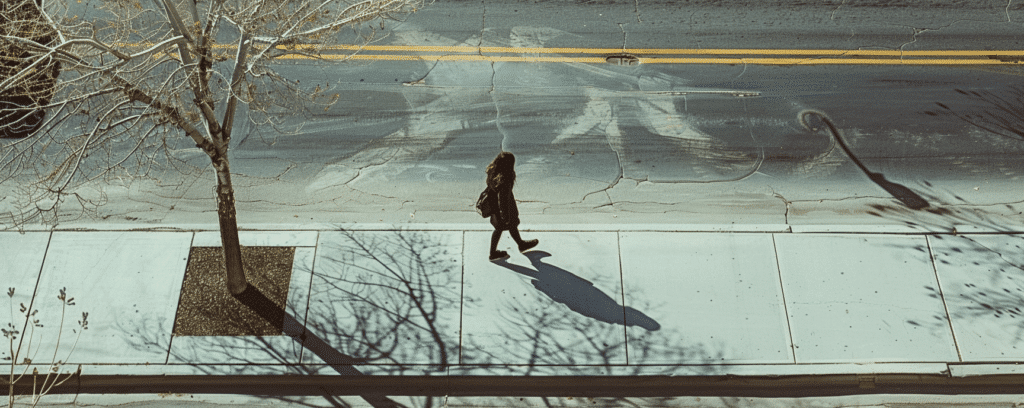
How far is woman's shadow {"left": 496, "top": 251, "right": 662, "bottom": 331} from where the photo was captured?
8016 millimetres

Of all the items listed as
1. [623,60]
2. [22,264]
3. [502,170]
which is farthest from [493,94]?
[22,264]

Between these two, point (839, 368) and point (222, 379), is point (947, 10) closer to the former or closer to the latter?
point (839, 368)

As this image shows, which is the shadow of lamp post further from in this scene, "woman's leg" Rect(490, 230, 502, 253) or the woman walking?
"woman's leg" Rect(490, 230, 502, 253)

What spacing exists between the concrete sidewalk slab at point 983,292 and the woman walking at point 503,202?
4.44 m

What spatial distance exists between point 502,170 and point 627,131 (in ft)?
9.94

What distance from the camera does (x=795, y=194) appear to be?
949 cm

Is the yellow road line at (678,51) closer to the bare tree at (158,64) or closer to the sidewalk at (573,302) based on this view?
the bare tree at (158,64)

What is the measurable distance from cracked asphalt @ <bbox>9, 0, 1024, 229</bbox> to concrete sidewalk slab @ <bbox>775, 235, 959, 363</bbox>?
0.59 metres

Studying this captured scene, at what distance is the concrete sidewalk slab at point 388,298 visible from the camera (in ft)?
25.5

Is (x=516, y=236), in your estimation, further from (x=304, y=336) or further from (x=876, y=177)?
(x=876, y=177)

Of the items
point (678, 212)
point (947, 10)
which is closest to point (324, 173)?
point (678, 212)

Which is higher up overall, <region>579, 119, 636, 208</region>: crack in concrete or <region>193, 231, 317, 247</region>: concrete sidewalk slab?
<region>579, 119, 636, 208</region>: crack in concrete

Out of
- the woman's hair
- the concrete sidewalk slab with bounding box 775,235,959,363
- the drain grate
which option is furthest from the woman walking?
the drain grate

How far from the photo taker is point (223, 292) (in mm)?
8195
